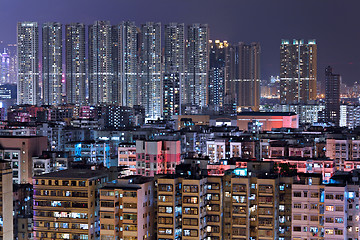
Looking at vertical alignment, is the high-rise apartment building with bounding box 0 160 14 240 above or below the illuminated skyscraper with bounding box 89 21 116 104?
below

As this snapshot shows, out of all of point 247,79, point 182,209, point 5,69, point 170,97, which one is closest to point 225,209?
point 182,209

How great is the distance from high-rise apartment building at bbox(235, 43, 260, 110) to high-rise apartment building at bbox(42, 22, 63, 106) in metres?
15.5

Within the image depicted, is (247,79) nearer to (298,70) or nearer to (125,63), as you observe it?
(298,70)

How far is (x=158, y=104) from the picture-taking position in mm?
45938

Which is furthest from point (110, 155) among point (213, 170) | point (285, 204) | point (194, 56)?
point (194, 56)

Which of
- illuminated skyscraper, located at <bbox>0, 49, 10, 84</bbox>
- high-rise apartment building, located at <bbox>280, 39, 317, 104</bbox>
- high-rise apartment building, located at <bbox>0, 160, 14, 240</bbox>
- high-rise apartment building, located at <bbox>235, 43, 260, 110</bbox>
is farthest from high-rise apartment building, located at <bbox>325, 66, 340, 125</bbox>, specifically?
high-rise apartment building, located at <bbox>0, 160, 14, 240</bbox>

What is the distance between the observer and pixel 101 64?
47.4 meters

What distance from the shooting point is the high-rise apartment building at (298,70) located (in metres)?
54.9

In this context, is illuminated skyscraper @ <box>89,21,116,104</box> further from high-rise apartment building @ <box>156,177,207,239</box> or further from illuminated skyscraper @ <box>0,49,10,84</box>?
high-rise apartment building @ <box>156,177,207,239</box>

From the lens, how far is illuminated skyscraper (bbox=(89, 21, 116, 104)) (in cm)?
4728

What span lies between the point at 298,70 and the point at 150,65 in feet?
45.7

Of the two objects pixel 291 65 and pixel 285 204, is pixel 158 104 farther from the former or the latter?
pixel 285 204

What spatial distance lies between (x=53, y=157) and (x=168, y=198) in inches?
245

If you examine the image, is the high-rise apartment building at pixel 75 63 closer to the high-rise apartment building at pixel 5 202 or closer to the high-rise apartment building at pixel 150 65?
the high-rise apartment building at pixel 150 65
